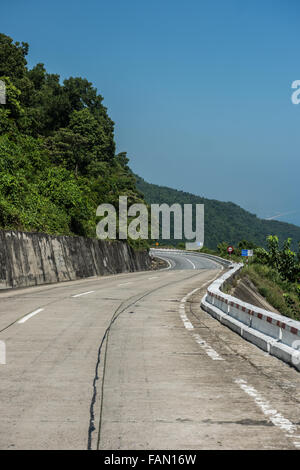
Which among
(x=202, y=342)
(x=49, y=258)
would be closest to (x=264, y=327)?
(x=202, y=342)

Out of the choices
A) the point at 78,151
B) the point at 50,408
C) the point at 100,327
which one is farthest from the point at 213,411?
the point at 78,151

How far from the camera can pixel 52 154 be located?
69062mm

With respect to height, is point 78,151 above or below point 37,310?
above

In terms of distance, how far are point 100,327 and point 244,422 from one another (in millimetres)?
7207

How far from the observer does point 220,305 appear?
15031mm

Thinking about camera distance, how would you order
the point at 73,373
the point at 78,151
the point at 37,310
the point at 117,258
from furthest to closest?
the point at 78,151 → the point at 117,258 → the point at 37,310 → the point at 73,373

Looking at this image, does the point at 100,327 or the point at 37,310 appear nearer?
the point at 100,327

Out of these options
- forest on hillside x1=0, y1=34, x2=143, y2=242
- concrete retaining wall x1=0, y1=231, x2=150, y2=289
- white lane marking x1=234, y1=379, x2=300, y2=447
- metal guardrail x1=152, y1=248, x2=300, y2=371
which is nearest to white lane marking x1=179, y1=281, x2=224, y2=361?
metal guardrail x1=152, y1=248, x2=300, y2=371

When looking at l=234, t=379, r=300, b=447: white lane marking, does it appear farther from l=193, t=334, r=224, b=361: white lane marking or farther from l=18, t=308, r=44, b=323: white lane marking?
l=18, t=308, r=44, b=323: white lane marking

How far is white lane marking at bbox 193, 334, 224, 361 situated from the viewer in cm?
886

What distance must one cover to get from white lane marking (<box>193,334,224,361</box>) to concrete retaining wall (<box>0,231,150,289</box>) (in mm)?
14038

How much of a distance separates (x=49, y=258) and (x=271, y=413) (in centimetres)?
2412
